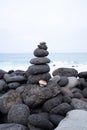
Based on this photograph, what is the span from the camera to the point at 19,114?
18.7ft

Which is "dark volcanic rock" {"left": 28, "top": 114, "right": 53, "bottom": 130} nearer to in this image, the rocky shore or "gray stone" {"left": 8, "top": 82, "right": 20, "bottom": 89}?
the rocky shore

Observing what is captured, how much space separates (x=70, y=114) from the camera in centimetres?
528

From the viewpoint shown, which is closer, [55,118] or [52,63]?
[55,118]

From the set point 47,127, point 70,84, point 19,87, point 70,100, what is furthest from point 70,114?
point 70,84

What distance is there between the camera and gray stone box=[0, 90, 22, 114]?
633 centimetres

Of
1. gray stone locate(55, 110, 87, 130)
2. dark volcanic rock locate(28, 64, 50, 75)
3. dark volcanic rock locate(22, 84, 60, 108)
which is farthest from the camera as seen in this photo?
dark volcanic rock locate(28, 64, 50, 75)

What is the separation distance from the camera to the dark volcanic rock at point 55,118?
5355 mm

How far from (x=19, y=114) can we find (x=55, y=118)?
32.9 inches

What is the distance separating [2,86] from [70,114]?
2838 millimetres

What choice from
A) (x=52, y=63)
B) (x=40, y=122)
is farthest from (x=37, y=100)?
(x=52, y=63)

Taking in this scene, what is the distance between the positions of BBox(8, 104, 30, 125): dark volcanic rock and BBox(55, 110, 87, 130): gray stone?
0.99 metres

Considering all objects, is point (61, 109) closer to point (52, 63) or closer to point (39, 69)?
point (39, 69)

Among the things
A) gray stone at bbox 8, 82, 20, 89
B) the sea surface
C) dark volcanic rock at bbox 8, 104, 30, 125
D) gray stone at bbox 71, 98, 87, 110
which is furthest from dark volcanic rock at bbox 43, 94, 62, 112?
the sea surface

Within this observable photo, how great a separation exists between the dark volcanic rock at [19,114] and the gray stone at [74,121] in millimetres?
991
